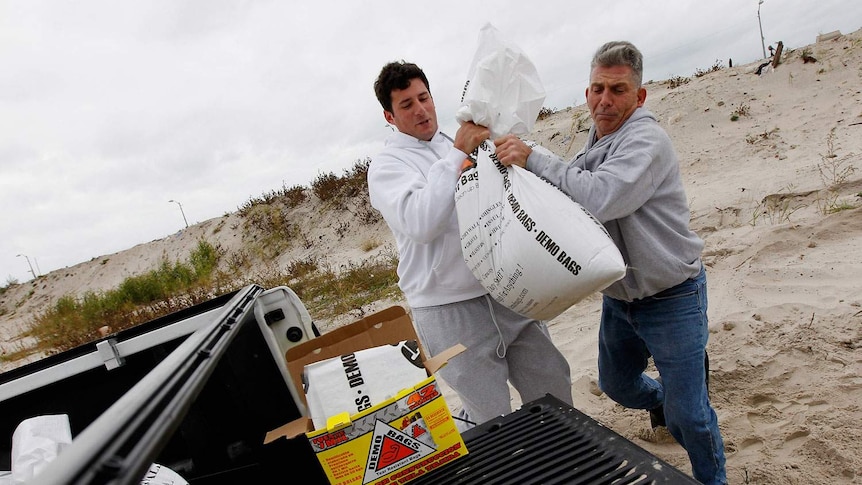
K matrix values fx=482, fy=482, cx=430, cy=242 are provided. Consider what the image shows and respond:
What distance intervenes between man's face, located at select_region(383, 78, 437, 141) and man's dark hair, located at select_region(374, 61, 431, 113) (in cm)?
2

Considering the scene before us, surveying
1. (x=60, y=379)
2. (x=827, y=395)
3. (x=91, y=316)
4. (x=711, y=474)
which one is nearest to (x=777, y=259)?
(x=827, y=395)

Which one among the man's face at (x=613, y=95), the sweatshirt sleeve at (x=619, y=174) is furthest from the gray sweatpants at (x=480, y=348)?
the man's face at (x=613, y=95)

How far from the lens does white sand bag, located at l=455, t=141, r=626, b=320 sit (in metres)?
1.42

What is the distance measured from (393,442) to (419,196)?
2.77ft

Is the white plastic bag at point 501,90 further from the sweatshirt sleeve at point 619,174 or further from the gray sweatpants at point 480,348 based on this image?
the gray sweatpants at point 480,348

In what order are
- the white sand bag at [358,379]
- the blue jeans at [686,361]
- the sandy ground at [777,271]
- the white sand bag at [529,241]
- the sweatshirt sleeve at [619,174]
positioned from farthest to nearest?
the sandy ground at [777,271], the blue jeans at [686,361], the sweatshirt sleeve at [619,174], the white sand bag at [529,241], the white sand bag at [358,379]

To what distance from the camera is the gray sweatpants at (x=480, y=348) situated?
1.89m

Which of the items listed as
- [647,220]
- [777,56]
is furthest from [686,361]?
[777,56]

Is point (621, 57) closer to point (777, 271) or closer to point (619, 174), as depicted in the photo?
point (619, 174)

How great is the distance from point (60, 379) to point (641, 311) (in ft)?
7.20

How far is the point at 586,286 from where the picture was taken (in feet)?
4.74

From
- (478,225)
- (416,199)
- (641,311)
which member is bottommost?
(641,311)

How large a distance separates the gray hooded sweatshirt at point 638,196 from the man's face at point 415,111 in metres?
0.52

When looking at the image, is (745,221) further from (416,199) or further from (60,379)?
(60,379)
